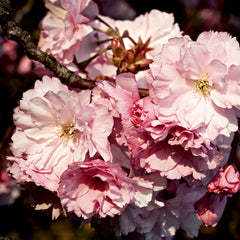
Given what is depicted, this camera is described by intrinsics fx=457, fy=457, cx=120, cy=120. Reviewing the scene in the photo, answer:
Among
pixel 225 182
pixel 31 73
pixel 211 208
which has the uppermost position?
pixel 225 182

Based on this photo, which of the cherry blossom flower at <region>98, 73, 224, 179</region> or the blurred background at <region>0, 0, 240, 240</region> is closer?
the cherry blossom flower at <region>98, 73, 224, 179</region>

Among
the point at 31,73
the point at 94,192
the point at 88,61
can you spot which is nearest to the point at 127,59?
the point at 88,61

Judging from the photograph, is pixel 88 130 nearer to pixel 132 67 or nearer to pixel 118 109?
pixel 118 109

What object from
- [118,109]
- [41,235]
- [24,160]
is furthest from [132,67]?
[41,235]

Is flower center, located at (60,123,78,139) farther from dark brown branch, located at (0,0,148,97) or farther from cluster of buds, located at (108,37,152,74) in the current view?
cluster of buds, located at (108,37,152,74)

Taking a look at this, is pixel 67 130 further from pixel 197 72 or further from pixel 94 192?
pixel 197 72

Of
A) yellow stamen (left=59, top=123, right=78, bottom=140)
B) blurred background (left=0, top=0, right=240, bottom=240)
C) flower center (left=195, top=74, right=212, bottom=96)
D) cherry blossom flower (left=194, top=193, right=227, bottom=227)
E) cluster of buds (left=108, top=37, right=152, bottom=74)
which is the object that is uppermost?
flower center (left=195, top=74, right=212, bottom=96)

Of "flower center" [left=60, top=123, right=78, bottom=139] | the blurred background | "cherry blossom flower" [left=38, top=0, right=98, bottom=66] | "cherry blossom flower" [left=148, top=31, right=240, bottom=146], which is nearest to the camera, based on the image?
"cherry blossom flower" [left=148, top=31, right=240, bottom=146]

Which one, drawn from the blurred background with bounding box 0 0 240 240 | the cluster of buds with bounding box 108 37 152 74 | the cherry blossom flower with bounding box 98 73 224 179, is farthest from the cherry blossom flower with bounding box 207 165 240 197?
the blurred background with bounding box 0 0 240 240
